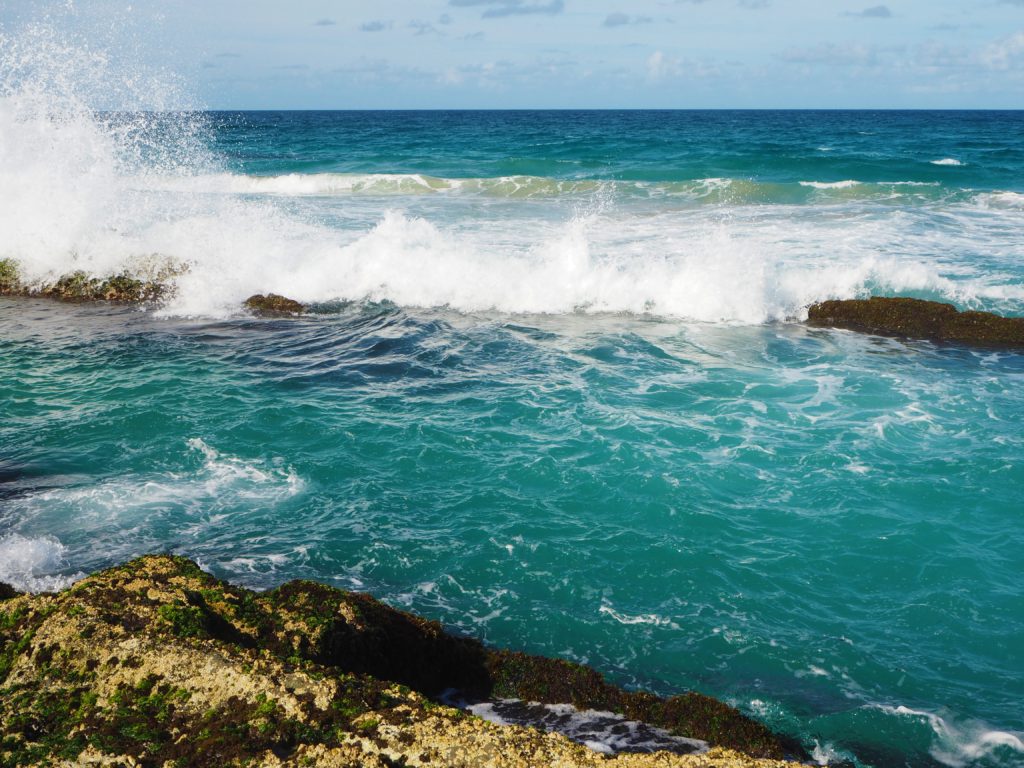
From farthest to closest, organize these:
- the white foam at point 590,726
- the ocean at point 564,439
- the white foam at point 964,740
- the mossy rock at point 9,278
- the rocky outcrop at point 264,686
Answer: the mossy rock at point 9,278, the ocean at point 564,439, the white foam at point 964,740, the white foam at point 590,726, the rocky outcrop at point 264,686

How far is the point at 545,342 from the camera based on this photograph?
1330cm

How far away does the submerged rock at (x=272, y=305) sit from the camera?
14.7 metres

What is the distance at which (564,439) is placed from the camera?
31.0 feet

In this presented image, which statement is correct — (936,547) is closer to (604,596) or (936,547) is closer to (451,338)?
(604,596)

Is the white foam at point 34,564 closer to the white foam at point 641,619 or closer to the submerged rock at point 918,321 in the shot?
the white foam at point 641,619

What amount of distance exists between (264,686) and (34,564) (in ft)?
13.4

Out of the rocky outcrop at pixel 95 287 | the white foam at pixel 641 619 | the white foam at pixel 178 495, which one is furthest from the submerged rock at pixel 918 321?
the rocky outcrop at pixel 95 287

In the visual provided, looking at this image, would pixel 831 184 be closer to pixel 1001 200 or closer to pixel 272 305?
pixel 1001 200

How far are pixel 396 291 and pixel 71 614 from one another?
40.0 feet

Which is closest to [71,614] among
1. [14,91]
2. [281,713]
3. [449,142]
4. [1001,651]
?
[281,713]

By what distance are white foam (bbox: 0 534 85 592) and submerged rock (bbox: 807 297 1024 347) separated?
39.4 ft

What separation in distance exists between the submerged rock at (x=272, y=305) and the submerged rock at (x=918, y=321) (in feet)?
30.8

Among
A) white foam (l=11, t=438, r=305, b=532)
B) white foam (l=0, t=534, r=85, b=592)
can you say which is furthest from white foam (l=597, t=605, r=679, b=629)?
white foam (l=0, t=534, r=85, b=592)

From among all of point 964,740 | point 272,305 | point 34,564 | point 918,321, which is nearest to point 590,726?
point 964,740
